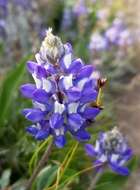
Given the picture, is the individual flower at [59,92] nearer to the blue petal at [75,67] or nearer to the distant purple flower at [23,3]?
the blue petal at [75,67]

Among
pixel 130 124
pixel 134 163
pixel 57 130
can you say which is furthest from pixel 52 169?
pixel 130 124

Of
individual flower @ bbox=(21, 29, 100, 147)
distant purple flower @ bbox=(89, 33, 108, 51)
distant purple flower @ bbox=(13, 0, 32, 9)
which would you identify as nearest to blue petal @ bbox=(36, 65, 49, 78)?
individual flower @ bbox=(21, 29, 100, 147)

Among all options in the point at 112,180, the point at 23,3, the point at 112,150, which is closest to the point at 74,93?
the point at 112,150

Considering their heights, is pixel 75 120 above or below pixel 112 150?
above

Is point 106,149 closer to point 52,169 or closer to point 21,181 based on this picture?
point 52,169

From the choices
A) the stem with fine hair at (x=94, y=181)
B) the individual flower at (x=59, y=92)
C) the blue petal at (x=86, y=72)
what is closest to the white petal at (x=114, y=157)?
the stem with fine hair at (x=94, y=181)

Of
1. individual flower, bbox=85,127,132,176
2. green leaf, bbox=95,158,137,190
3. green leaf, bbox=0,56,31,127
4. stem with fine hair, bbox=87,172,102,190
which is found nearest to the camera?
individual flower, bbox=85,127,132,176

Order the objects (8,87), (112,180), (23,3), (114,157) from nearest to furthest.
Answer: (114,157)
(112,180)
(8,87)
(23,3)

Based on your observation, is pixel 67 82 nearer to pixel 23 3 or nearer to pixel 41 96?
pixel 41 96

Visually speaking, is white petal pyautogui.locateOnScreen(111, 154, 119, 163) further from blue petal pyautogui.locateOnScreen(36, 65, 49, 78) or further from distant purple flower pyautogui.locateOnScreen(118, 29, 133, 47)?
distant purple flower pyautogui.locateOnScreen(118, 29, 133, 47)
